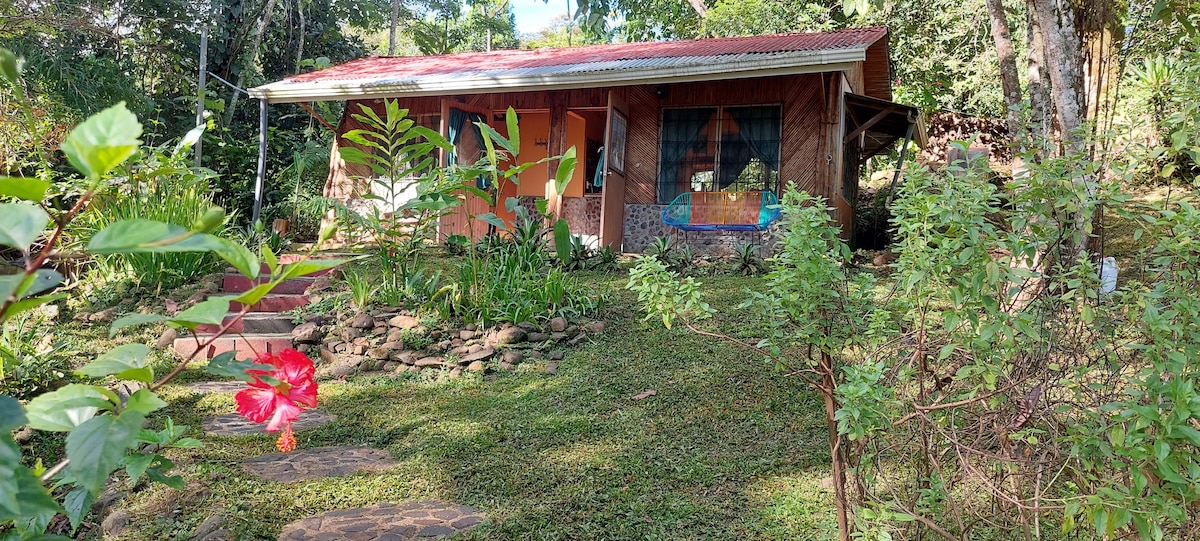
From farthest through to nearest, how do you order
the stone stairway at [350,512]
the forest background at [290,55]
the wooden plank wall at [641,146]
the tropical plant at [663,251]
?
the wooden plank wall at [641,146] → the forest background at [290,55] → the tropical plant at [663,251] → the stone stairway at [350,512]

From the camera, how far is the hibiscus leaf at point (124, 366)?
2.90 ft

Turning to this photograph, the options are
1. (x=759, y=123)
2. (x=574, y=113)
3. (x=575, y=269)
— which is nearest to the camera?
(x=575, y=269)

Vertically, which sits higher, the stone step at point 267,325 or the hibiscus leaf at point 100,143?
the hibiscus leaf at point 100,143

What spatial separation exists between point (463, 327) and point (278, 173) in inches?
328

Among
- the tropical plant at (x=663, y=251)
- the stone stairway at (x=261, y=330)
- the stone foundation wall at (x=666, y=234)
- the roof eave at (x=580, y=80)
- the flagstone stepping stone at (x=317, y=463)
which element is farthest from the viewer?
the stone foundation wall at (x=666, y=234)

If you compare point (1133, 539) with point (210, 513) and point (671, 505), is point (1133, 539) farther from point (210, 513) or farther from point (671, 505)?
point (210, 513)

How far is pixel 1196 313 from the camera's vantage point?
5.91 ft

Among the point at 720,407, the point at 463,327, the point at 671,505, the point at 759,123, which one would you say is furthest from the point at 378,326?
the point at 759,123

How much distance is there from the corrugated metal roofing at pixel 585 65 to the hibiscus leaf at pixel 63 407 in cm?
713

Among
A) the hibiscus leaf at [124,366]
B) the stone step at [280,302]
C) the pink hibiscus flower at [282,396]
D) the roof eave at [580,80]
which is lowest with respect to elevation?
the stone step at [280,302]

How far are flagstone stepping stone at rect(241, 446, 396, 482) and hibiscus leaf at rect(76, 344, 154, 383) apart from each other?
102 inches

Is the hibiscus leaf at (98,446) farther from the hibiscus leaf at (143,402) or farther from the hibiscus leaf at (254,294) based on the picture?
the hibiscus leaf at (254,294)

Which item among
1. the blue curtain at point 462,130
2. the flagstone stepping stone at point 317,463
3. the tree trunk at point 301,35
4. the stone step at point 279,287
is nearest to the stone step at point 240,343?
the stone step at point 279,287

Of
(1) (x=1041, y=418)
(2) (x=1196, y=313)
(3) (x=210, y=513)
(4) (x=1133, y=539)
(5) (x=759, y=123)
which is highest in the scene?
(5) (x=759, y=123)
